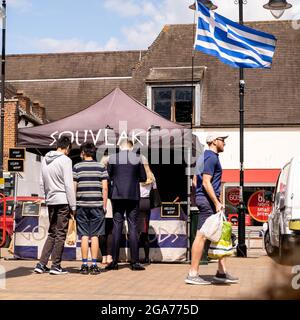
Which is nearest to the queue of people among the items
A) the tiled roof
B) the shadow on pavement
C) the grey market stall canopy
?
the shadow on pavement

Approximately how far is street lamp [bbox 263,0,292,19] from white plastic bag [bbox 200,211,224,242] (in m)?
7.73

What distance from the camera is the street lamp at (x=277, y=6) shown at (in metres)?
14.7

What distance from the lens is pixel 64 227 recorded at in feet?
31.7

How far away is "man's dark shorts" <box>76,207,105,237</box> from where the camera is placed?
32.0 ft

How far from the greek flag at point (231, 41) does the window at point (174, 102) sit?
14.5m

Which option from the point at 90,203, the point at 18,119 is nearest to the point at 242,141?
the point at 90,203

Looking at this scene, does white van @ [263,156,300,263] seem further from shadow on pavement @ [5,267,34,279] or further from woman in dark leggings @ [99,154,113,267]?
shadow on pavement @ [5,267,34,279]

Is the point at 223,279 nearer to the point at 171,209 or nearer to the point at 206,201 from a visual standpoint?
the point at 206,201

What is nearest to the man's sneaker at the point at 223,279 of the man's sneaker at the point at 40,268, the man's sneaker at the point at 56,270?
the man's sneaker at the point at 56,270

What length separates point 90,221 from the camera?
9805 mm

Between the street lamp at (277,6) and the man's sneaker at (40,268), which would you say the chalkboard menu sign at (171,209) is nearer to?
the man's sneaker at (40,268)

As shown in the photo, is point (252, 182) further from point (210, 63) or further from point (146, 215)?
point (146, 215)
